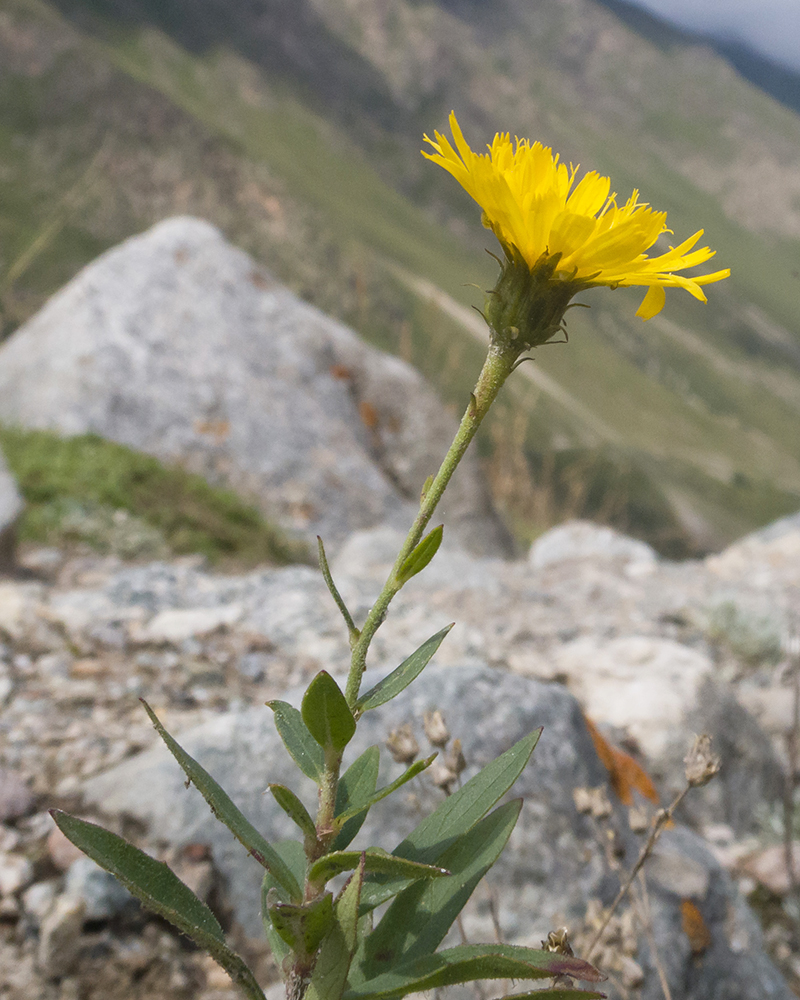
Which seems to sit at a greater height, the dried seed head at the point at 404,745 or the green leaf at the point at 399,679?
the green leaf at the point at 399,679

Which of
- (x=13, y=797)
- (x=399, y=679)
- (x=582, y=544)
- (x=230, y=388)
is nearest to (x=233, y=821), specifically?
(x=399, y=679)

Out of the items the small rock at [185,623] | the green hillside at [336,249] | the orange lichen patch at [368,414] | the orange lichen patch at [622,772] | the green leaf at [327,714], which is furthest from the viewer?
the green hillside at [336,249]

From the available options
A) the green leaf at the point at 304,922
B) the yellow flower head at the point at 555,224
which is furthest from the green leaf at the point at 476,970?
the yellow flower head at the point at 555,224

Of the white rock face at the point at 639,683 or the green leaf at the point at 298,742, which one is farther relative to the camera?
the white rock face at the point at 639,683

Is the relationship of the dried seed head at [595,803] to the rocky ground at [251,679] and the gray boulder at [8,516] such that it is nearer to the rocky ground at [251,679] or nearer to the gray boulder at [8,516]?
the rocky ground at [251,679]

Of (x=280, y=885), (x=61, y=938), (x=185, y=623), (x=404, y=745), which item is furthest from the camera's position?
(x=185, y=623)

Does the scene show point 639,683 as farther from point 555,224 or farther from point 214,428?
point 214,428

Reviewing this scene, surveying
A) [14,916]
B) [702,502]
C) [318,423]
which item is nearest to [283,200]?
[702,502]

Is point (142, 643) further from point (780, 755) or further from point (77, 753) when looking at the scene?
point (780, 755)
